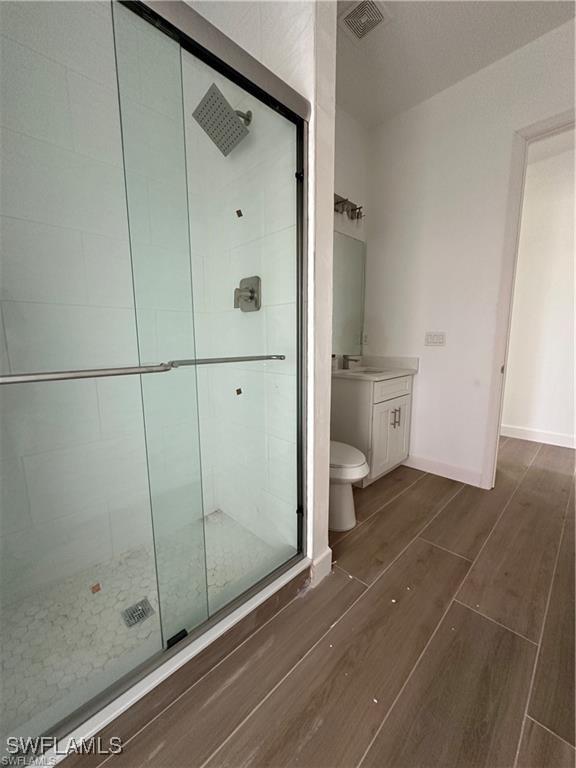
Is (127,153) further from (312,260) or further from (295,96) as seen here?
(312,260)

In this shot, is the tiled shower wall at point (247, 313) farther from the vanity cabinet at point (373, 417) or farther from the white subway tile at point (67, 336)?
the vanity cabinet at point (373, 417)

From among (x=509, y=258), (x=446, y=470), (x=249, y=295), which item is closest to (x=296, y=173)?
(x=249, y=295)

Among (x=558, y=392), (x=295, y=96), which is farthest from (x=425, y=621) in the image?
(x=558, y=392)

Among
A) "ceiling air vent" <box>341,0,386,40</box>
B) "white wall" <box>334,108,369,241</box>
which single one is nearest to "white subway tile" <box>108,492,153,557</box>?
"white wall" <box>334,108,369,241</box>

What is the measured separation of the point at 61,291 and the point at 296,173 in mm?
1066

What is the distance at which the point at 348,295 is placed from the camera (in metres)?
2.43

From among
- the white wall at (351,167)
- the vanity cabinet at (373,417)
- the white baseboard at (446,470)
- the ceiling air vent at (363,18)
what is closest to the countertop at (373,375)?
the vanity cabinet at (373,417)

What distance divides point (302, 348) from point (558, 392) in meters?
2.97

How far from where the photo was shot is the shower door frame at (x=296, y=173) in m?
0.82

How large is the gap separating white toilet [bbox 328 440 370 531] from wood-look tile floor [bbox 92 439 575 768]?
78mm

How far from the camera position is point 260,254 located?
4.47 ft

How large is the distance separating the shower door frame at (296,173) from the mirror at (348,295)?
1.17 metres

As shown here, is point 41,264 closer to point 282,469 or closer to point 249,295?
point 249,295

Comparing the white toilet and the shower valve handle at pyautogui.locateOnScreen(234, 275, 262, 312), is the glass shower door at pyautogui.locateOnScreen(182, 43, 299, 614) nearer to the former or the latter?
the shower valve handle at pyautogui.locateOnScreen(234, 275, 262, 312)
